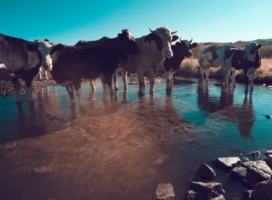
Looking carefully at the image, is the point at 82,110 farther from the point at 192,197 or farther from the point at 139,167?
the point at 192,197

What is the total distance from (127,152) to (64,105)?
480 centimetres

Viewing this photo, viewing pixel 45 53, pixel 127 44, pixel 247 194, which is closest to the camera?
pixel 247 194

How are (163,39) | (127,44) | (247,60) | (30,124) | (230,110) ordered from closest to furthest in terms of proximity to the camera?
(30,124), (230,110), (163,39), (127,44), (247,60)

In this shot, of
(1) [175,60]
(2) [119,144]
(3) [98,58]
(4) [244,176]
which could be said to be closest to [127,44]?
(3) [98,58]

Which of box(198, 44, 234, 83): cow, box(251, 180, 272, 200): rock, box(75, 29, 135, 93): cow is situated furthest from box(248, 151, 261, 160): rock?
box(198, 44, 234, 83): cow

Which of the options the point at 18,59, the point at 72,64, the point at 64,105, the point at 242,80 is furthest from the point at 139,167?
the point at 242,80

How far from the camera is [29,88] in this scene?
27.5ft

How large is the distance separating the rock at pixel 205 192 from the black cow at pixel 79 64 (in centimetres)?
543

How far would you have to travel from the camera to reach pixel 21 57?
7246 mm

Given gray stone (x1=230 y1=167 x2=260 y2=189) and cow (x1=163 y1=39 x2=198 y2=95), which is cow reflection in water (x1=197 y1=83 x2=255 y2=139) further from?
gray stone (x1=230 y1=167 x2=260 y2=189)

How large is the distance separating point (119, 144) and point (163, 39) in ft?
17.0

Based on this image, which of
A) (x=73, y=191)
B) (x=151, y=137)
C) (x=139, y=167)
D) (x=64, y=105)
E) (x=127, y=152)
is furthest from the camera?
(x=64, y=105)

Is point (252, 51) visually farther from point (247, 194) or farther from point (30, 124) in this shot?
point (30, 124)

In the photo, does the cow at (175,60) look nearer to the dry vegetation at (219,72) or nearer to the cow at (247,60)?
the cow at (247,60)
